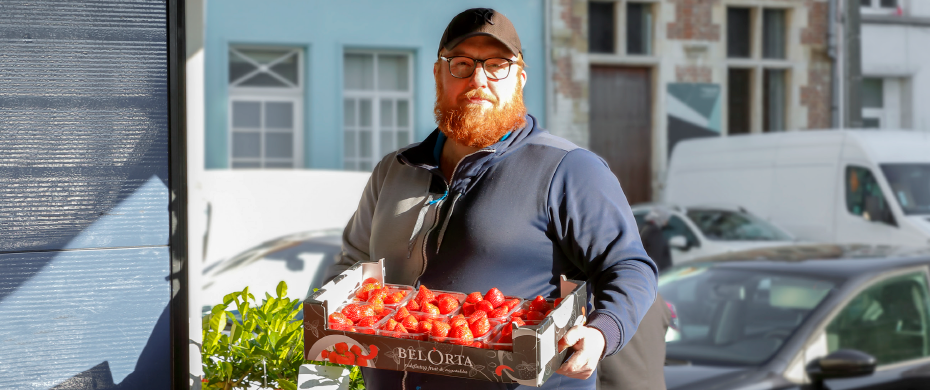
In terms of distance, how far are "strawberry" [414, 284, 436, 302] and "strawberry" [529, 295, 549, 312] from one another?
10.2 inches

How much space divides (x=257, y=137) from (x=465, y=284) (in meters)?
12.1

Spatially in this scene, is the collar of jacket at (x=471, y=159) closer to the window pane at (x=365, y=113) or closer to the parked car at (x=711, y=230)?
the parked car at (x=711, y=230)

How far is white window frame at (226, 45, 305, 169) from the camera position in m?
13.7

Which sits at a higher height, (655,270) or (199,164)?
(199,164)

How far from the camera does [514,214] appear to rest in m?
2.32

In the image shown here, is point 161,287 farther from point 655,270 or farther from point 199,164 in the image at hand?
point 655,270

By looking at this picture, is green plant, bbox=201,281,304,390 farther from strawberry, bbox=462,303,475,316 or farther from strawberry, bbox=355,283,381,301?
strawberry, bbox=462,303,475,316

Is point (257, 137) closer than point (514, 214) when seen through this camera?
No

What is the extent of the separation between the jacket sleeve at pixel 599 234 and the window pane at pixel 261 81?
475 inches

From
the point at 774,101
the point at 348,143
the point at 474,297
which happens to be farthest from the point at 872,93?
the point at 474,297

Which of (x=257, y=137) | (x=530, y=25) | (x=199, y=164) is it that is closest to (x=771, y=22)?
(x=530, y=25)

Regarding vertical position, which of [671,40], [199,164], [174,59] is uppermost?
[671,40]

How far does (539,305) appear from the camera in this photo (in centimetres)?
225

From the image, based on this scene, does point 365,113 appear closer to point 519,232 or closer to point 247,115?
point 247,115
